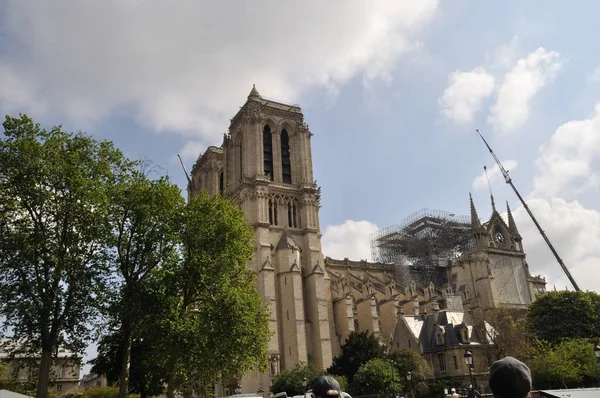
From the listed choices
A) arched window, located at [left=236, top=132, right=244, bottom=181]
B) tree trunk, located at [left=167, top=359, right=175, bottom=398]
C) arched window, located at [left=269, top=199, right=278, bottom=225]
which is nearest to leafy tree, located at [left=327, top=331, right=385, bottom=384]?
arched window, located at [left=269, top=199, right=278, bottom=225]

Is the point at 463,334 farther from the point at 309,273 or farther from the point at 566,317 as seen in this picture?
the point at 309,273

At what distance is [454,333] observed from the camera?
1809 inches

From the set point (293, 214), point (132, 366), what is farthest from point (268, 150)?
point (132, 366)

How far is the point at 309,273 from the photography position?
184 ft

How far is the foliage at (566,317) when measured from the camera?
44.9 metres

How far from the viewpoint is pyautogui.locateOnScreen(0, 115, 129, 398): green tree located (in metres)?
22.8

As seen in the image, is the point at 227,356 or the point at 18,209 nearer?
the point at 18,209

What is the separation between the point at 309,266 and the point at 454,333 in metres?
17.3

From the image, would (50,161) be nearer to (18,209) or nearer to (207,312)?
(18,209)

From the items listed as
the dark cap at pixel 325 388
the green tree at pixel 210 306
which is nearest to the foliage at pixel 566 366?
the green tree at pixel 210 306

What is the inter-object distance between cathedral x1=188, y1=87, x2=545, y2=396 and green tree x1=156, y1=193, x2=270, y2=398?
16.3 metres

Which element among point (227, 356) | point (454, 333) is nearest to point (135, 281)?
point (227, 356)

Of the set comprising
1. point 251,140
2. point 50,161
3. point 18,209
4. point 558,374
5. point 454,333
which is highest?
point 251,140

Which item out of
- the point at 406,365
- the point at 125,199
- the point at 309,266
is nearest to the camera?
the point at 125,199
